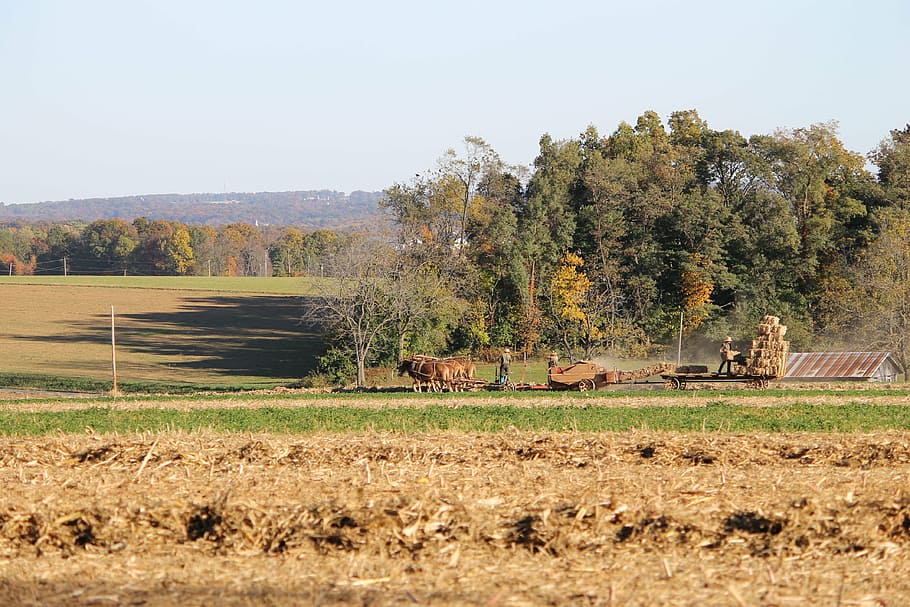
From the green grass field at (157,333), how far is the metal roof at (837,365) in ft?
90.1

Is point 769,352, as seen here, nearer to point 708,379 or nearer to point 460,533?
point 708,379

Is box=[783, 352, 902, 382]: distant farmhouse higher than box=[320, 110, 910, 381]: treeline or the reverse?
the reverse

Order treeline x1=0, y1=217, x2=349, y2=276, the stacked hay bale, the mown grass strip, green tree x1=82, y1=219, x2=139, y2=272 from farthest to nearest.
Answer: green tree x1=82, y1=219, x2=139, y2=272, treeline x1=0, y1=217, x2=349, y2=276, the stacked hay bale, the mown grass strip

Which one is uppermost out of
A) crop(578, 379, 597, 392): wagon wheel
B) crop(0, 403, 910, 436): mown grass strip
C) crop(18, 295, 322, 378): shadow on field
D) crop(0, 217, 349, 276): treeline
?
crop(0, 217, 349, 276): treeline

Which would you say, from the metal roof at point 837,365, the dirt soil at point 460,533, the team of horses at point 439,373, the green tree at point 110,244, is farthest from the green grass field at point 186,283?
the dirt soil at point 460,533

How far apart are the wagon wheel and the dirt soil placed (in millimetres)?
19672

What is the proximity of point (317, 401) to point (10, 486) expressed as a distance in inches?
774

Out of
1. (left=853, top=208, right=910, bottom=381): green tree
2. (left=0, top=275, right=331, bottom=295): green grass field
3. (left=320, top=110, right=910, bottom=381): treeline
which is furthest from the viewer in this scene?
(left=0, top=275, right=331, bottom=295): green grass field

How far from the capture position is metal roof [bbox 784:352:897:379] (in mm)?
45969

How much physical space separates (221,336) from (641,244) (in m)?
37.6

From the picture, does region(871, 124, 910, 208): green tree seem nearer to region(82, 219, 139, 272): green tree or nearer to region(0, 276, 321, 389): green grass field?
region(0, 276, 321, 389): green grass field

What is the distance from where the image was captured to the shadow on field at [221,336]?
6775 centimetres

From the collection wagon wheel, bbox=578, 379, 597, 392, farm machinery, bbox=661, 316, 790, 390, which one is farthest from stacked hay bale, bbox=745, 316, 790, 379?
wagon wheel, bbox=578, 379, 597, 392

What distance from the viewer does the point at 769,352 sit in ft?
113
